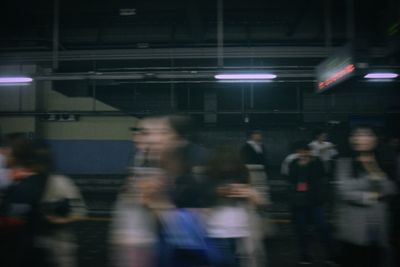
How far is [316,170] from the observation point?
4.84m

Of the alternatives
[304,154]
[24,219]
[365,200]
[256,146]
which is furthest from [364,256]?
[256,146]

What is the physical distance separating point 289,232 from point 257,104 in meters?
5.31

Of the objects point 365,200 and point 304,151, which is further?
point 304,151

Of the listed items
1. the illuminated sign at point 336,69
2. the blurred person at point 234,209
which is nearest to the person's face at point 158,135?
the blurred person at point 234,209

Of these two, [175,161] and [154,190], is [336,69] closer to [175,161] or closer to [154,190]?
[175,161]

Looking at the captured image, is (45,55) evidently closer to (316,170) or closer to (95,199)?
(95,199)

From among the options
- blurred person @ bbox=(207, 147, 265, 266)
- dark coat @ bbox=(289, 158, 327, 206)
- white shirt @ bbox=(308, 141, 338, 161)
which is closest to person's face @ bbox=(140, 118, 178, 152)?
blurred person @ bbox=(207, 147, 265, 266)

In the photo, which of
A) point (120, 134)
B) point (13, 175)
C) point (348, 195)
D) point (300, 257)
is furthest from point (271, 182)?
point (13, 175)

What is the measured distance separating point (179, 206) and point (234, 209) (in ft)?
2.65

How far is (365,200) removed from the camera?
296 cm

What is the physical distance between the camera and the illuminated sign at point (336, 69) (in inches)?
236

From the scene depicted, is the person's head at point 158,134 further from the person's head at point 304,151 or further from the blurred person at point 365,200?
the person's head at point 304,151

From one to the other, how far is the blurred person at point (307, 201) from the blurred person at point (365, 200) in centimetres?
172

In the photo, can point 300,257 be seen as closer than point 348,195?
No
